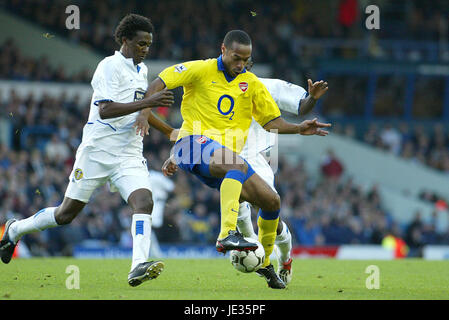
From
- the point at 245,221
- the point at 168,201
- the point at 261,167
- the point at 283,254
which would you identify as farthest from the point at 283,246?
the point at 168,201

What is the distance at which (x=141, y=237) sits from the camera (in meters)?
7.93

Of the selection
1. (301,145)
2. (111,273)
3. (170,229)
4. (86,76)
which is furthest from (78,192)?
(301,145)

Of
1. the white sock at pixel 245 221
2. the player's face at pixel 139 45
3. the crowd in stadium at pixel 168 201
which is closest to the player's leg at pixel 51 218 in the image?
the player's face at pixel 139 45

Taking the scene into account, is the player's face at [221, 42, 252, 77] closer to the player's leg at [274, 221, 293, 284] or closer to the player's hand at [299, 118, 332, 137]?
the player's hand at [299, 118, 332, 137]

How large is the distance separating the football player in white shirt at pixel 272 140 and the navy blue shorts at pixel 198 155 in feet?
0.97

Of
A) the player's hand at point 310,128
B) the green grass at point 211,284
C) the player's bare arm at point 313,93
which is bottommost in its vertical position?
the green grass at point 211,284

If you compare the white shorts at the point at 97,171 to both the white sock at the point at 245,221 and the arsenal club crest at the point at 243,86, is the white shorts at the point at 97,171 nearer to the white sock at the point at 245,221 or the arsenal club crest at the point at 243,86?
the white sock at the point at 245,221

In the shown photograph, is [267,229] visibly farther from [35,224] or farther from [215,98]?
[35,224]

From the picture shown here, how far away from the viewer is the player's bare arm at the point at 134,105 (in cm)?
784

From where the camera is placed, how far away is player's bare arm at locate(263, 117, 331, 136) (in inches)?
326

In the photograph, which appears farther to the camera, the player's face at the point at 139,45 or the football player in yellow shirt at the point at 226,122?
the player's face at the point at 139,45

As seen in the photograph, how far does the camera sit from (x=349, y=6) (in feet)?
97.5

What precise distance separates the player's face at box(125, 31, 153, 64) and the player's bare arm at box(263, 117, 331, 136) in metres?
1.52

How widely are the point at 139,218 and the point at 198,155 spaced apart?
85 centimetres
